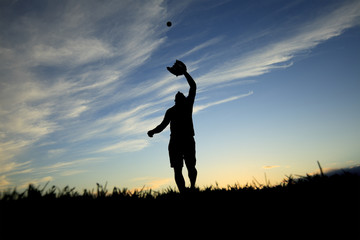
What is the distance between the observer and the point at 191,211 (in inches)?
131

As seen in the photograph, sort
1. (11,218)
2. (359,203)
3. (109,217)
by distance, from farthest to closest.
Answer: (359,203) → (109,217) → (11,218)

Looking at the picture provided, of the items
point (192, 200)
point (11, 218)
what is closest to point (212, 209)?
point (192, 200)

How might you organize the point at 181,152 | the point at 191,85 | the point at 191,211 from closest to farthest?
the point at 191,211, the point at 181,152, the point at 191,85

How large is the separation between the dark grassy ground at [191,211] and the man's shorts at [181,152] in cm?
209

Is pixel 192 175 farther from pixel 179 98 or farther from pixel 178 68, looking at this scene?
pixel 178 68

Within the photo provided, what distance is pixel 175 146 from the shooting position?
A: 6.02 meters

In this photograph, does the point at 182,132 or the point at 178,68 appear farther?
the point at 178,68

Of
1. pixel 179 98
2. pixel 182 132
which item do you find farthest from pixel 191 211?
pixel 179 98

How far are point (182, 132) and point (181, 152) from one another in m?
0.56

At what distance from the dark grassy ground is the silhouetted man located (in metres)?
2.07

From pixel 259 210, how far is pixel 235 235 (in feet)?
3.07

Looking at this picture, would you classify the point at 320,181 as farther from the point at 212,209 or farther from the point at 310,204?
the point at 212,209

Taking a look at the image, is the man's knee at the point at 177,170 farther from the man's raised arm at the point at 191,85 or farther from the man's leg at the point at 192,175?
the man's raised arm at the point at 191,85

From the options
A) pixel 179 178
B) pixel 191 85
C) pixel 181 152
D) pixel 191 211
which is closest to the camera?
pixel 191 211
